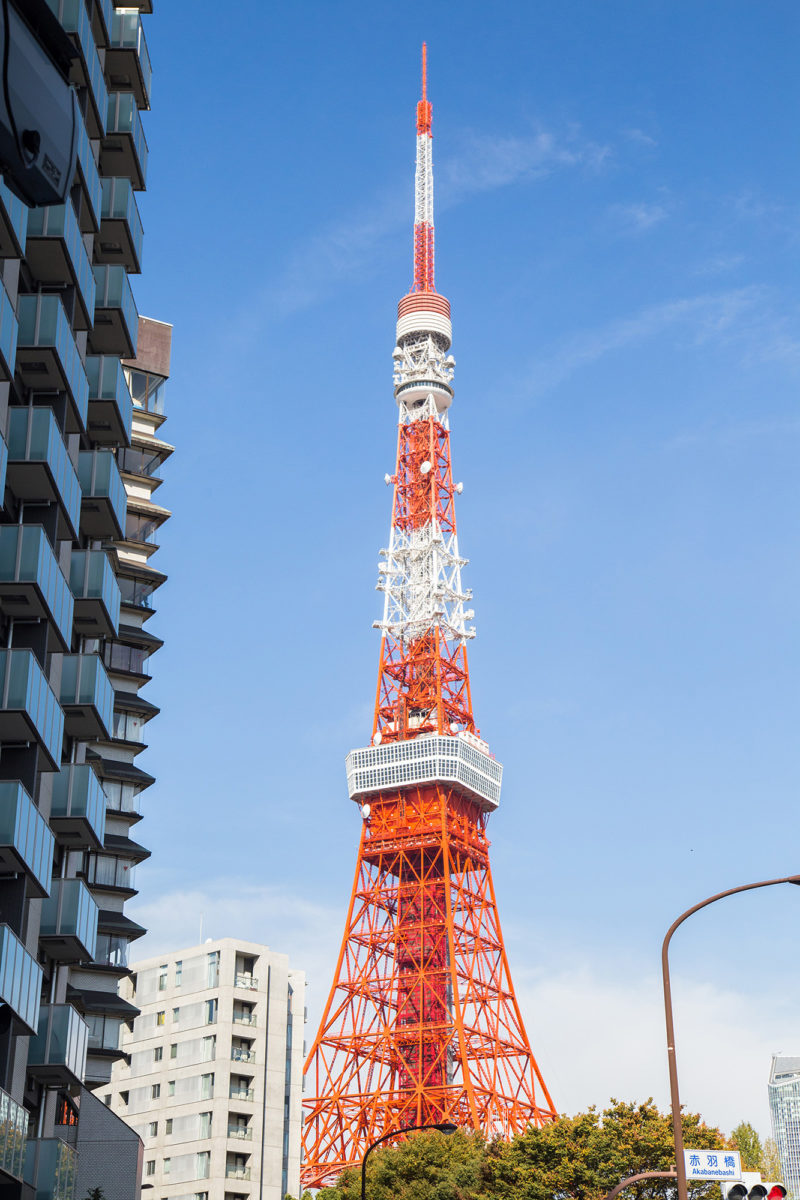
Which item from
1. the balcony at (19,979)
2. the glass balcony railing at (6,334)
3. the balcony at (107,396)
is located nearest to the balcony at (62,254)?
the balcony at (107,396)

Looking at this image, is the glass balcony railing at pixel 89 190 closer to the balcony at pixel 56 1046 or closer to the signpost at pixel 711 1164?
the balcony at pixel 56 1046

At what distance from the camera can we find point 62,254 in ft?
112

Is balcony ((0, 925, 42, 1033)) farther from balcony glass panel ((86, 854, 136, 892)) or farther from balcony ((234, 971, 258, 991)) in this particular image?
balcony ((234, 971, 258, 991))

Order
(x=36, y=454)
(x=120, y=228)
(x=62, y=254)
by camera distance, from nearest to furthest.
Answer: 1. (x=36, y=454)
2. (x=62, y=254)
3. (x=120, y=228)

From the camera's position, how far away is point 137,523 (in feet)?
205

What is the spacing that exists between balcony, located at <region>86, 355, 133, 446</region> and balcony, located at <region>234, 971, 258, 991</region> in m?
51.0

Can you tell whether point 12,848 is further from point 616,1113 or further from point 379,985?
point 379,985

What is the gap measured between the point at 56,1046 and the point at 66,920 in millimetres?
2988

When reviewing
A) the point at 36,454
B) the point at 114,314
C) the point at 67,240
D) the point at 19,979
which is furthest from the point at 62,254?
the point at 19,979

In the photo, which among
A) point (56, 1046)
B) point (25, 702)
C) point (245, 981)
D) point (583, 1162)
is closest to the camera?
point (25, 702)

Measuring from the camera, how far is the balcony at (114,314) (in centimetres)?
4003

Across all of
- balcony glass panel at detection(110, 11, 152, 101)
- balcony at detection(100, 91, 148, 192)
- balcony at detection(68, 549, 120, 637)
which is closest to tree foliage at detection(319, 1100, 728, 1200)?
balcony at detection(68, 549, 120, 637)

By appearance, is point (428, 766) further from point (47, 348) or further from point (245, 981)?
point (47, 348)

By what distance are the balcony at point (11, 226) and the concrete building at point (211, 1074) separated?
61837 millimetres
